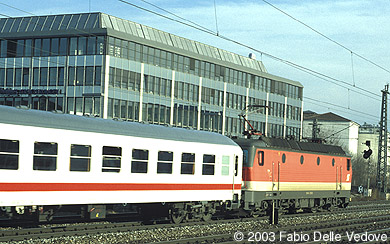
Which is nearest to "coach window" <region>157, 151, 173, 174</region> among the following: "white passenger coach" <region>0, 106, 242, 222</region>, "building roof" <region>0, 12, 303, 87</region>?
"white passenger coach" <region>0, 106, 242, 222</region>

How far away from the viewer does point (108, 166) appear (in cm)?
1991

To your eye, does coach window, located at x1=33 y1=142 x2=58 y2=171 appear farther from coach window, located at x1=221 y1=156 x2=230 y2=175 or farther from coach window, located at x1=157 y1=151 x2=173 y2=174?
coach window, located at x1=221 y1=156 x2=230 y2=175

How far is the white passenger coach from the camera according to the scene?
1723 centimetres

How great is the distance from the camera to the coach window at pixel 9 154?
1667 centimetres

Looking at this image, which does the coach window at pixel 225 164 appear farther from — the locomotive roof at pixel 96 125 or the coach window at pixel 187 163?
the coach window at pixel 187 163

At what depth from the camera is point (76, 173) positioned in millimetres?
18828

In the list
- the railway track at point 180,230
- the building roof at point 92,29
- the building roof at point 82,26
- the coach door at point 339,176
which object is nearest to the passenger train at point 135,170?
the railway track at point 180,230

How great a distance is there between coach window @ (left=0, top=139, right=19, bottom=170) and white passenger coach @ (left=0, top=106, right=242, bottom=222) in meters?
0.03

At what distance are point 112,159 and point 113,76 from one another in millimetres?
38270

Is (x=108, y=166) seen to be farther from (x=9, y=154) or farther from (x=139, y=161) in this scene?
(x=9, y=154)

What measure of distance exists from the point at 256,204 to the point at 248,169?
66.6 inches

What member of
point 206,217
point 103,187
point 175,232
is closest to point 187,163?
point 206,217

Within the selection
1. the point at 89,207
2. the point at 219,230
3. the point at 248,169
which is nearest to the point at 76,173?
the point at 89,207

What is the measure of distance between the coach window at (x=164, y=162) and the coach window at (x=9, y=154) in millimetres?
6102
